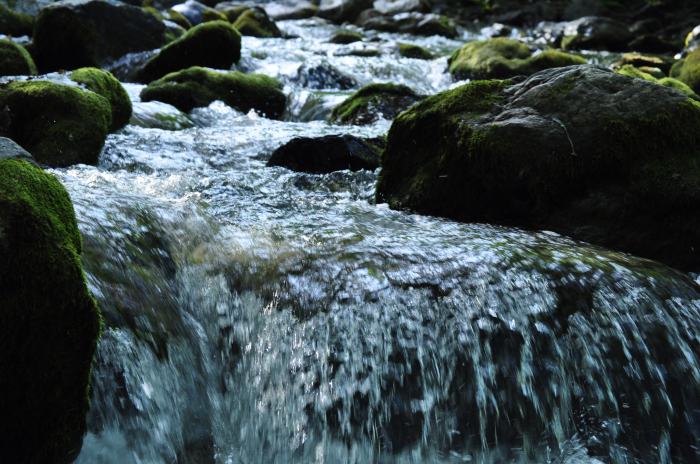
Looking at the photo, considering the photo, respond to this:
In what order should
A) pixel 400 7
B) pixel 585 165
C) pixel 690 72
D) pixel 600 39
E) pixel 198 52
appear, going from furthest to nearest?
pixel 400 7 → pixel 600 39 → pixel 198 52 → pixel 690 72 → pixel 585 165

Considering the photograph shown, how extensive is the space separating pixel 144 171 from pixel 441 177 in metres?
3.17

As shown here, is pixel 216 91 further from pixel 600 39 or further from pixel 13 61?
pixel 600 39

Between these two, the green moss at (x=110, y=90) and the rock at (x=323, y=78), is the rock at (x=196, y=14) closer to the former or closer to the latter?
the rock at (x=323, y=78)

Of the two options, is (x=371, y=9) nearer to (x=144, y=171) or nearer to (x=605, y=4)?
(x=605, y=4)

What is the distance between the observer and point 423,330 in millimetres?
3240

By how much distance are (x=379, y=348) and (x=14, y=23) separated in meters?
16.0

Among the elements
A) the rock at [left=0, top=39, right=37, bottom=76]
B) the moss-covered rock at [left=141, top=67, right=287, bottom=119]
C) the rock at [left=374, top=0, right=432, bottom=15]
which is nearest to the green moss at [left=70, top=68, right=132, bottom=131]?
the moss-covered rock at [left=141, top=67, right=287, bottom=119]

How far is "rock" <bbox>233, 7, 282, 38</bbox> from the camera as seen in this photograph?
21.5 m

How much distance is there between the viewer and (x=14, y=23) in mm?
15523

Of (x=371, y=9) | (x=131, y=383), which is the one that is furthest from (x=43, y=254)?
(x=371, y=9)

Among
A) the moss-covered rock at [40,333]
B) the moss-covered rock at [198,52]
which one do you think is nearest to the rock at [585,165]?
the moss-covered rock at [40,333]

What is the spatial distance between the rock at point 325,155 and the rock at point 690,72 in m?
8.25

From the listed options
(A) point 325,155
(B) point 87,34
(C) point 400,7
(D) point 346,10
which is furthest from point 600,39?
(A) point 325,155

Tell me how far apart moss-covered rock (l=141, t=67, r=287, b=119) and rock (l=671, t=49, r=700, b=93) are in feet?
25.1
